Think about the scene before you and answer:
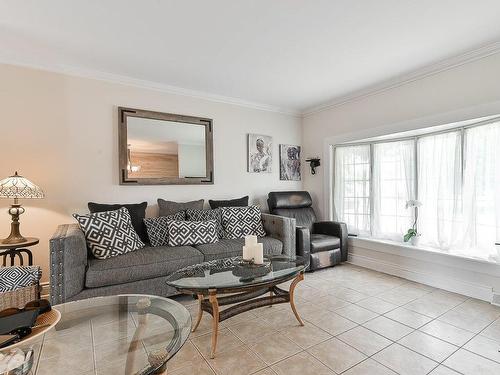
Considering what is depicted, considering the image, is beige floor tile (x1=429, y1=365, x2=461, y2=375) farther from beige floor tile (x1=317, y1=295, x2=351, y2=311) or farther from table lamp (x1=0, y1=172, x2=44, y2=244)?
table lamp (x1=0, y1=172, x2=44, y2=244)

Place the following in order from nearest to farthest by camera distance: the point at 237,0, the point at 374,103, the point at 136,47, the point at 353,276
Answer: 1. the point at 237,0
2. the point at 136,47
3. the point at 353,276
4. the point at 374,103

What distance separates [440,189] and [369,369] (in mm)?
2480

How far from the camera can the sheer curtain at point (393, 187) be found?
357 centimetres

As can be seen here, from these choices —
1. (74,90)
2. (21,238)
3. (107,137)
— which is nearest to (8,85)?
(74,90)

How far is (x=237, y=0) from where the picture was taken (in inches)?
75.5

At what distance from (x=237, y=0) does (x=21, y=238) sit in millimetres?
2776

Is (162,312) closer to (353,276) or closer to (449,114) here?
(353,276)

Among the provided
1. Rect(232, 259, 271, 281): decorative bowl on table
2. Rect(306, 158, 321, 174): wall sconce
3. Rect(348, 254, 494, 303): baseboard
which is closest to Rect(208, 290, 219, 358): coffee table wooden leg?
Rect(232, 259, 271, 281): decorative bowl on table

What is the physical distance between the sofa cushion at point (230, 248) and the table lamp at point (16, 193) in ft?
5.26

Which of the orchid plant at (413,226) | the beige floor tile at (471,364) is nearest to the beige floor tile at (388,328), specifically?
the beige floor tile at (471,364)

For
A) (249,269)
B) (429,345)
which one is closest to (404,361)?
(429,345)

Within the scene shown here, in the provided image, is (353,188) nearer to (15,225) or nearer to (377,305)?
(377,305)

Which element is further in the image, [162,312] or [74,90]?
[74,90]

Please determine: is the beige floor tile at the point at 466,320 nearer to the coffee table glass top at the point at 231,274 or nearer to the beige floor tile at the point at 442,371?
the beige floor tile at the point at 442,371
